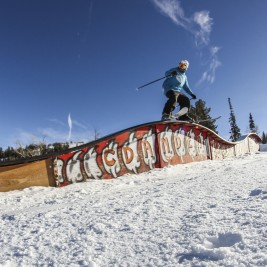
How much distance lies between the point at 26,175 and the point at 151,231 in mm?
4503

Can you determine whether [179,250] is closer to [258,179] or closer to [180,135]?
[258,179]

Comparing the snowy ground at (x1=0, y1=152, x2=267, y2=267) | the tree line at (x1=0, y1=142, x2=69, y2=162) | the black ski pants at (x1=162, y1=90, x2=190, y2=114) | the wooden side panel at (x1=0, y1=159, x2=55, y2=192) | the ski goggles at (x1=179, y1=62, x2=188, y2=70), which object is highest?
the tree line at (x1=0, y1=142, x2=69, y2=162)

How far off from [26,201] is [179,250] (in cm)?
358

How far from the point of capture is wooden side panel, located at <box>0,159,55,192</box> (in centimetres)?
607

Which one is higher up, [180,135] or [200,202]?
[180,135]

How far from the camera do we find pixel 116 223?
2771mm

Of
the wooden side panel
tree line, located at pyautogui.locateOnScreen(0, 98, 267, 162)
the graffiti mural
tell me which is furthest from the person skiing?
tree line, located at pyautogui.locateOnScreen(0, 98, 267, 162)

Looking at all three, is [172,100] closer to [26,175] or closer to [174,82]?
[174,82]

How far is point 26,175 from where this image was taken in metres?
6.23

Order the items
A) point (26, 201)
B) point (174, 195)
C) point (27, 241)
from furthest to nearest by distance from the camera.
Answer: point (26, 201), point (174, 195), point (27, 241)

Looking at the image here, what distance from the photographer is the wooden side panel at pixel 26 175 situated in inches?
239

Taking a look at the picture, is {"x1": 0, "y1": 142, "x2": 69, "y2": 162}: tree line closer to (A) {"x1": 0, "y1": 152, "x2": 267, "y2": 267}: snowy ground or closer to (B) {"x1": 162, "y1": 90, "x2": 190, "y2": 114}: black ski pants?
(B) {"x1": 162, "y1": 90, "x2": 190, "y2": 114}: black ski pants

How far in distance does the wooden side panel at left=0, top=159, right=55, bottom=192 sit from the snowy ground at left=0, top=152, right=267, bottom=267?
2.34 m

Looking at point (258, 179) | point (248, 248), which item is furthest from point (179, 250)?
point (258, 179)
